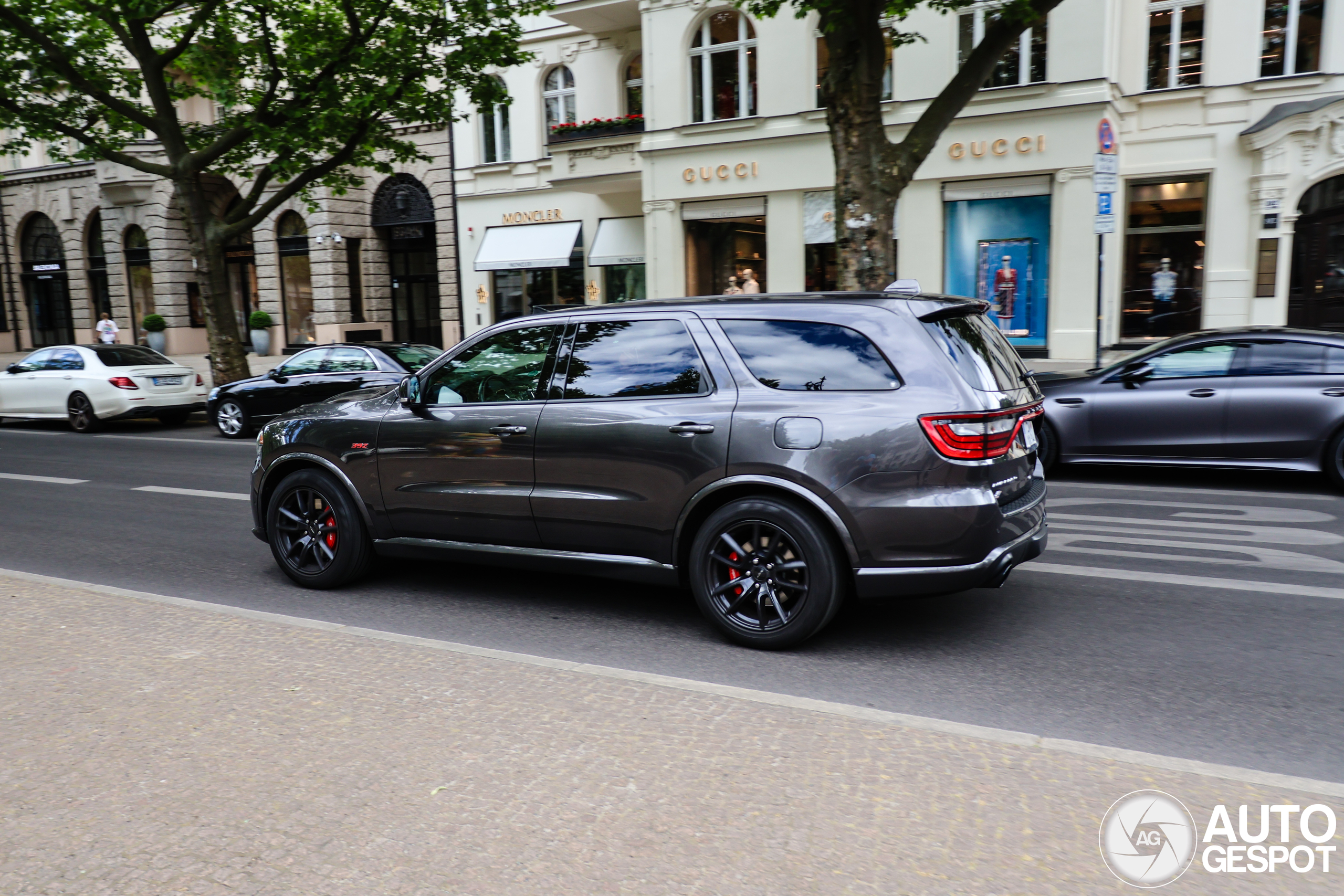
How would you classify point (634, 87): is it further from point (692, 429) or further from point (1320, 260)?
point (692, 429)

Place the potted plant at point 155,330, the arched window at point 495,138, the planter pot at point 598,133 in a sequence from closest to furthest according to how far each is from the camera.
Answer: the planter pot at point 598,133 < the arched window at point 495,138 < the potted plant at point 155,330

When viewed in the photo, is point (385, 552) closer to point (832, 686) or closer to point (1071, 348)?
point (832, 686)

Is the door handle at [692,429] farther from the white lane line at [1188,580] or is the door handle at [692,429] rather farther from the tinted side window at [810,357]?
the white lane line at [1188,580]

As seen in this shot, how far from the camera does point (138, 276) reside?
33719 millimetres

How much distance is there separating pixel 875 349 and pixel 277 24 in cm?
1771

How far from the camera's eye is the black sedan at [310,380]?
13.9 m

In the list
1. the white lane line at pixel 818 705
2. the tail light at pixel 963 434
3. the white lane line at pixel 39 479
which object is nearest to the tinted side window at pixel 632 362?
the tail light at pixel 963 434

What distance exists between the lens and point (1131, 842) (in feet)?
9.79

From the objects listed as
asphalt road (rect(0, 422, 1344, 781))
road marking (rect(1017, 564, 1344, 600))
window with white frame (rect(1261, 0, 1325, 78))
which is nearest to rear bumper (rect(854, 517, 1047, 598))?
asphalt road (rect(0, 422, 1344, 781))

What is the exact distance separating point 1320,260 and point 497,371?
18142mm

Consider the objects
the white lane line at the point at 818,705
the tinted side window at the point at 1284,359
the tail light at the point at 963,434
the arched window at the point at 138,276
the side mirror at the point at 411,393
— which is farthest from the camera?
the arched window at the point at 138,276

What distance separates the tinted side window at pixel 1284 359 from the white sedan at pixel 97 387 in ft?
48.5

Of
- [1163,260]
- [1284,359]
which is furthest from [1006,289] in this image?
[1284,359]

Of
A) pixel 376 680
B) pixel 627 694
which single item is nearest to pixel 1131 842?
pixel 627 694
